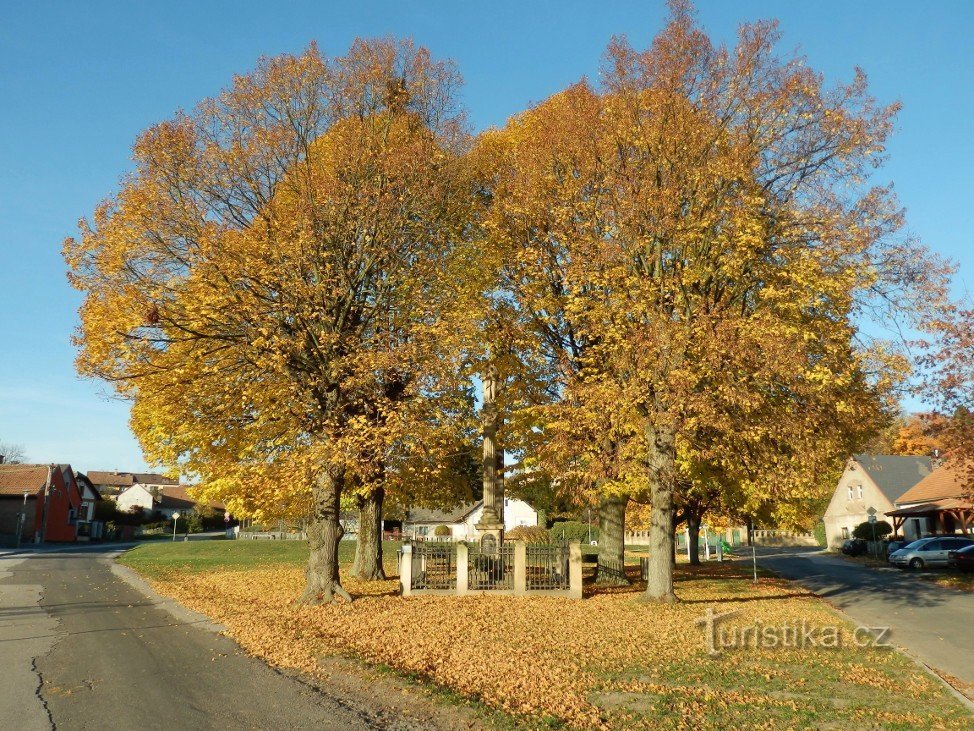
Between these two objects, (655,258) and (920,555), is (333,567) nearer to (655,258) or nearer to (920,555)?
(655,258)

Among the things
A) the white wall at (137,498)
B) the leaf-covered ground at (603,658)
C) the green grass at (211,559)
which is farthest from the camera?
the white wall at (137,498)

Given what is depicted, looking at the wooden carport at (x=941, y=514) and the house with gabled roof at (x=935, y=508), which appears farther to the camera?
the house with gabled roof at (x=935, y=508)

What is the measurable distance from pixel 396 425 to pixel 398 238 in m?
5.03

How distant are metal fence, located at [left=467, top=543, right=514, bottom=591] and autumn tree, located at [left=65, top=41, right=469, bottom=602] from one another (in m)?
3.32

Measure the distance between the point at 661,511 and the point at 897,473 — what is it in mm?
48432

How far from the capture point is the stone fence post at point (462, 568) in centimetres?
1796

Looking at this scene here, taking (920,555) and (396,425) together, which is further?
(920,555)

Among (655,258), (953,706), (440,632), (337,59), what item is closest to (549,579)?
(440,632)

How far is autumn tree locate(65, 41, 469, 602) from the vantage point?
16.0 meters

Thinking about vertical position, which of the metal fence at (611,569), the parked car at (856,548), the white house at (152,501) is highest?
the white house at (152,501)

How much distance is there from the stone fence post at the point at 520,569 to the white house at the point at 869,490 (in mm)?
43735

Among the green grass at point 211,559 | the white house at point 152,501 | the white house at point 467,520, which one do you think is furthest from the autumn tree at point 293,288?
the white house at point 152,501

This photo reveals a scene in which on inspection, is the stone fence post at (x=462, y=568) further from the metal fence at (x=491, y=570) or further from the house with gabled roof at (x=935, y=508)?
the house with gabled roof at (x=935, y=508)

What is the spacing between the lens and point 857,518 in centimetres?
5819
